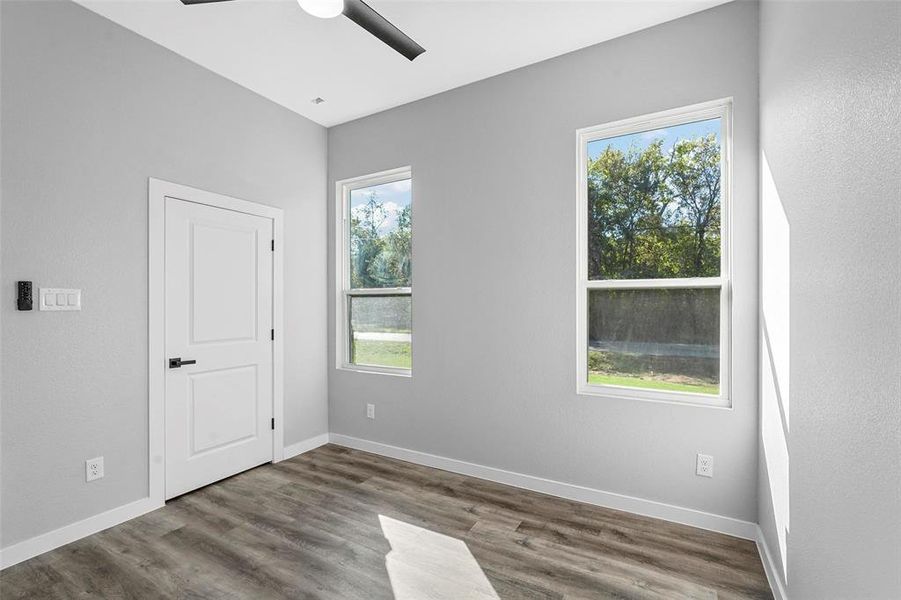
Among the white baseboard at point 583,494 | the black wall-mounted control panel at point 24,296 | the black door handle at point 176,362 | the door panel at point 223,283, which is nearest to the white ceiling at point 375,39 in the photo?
the door panel at point 223,283

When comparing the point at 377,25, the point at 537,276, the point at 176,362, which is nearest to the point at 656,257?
the point at 537,276

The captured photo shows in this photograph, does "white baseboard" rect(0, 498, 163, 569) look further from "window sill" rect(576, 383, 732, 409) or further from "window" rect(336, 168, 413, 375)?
"window sill" rect(576, 383, 732, 409)

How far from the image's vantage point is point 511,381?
316 centimetres

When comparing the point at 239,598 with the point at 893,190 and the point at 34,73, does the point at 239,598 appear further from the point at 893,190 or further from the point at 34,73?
the point at 34,73

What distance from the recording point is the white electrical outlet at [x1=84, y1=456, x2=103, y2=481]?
2494 millimetres

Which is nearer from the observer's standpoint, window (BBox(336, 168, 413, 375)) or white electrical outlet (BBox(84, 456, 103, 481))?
white electrical outlet (BBox(84, 456, 103, 481))

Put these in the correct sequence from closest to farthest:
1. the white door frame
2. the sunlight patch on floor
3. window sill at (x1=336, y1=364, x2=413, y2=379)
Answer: the sunlight patch on floor → the white door frame → window sill at (x1=336, y1=364, x2=413, y2=379)

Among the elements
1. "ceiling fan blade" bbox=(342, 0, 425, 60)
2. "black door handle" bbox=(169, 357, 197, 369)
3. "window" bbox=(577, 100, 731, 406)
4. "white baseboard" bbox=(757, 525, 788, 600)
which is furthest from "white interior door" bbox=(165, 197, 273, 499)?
"white baseboard" bbox=(757, 525, 788, 600)

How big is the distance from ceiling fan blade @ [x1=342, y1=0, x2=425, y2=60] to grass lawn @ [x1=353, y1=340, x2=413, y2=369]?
2288 millimetres

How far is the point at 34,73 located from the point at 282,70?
1412 mm

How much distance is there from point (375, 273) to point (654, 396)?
8.31 feet

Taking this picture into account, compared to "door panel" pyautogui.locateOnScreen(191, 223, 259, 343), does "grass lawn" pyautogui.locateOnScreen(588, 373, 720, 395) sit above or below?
below

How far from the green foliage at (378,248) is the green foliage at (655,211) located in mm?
1615

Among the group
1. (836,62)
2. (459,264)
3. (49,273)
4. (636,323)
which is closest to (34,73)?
Answer: (49,273)
